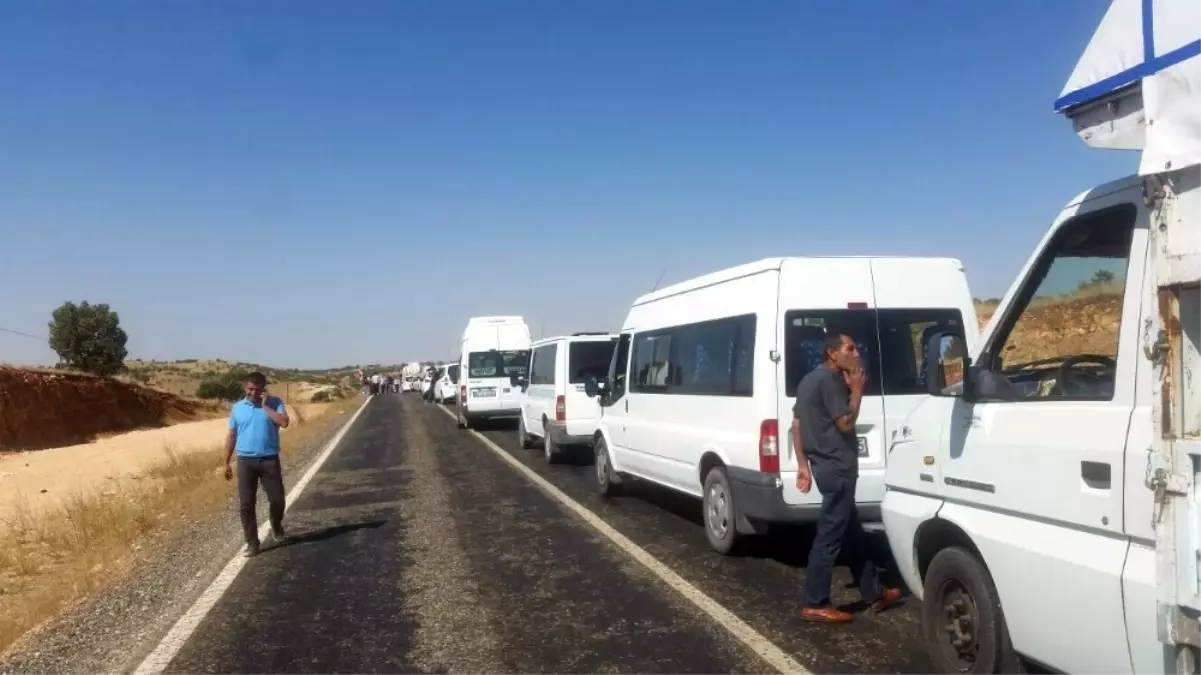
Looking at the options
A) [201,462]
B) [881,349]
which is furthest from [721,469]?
[201,462]

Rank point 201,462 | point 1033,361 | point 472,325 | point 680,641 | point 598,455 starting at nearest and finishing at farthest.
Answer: point 1033,361 → point 680,641 → point 598,455 → point 201,462 → point 472,325

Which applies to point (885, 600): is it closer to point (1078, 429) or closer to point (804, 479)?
point (804, 479)

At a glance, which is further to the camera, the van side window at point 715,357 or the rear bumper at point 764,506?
the van side window at point 715,357

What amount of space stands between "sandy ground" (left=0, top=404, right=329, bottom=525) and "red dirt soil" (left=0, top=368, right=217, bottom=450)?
1283 millimetres

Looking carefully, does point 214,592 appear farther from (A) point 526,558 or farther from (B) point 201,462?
(B) point 201,462

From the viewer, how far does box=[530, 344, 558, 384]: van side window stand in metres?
16.8

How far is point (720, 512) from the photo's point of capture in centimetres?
855

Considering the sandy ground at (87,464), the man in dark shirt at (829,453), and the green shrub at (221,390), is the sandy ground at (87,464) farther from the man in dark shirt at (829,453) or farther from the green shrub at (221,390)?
the green shrub at (221,390)

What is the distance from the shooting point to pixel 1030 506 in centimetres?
425

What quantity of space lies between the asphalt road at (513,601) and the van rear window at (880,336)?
167 centimetres

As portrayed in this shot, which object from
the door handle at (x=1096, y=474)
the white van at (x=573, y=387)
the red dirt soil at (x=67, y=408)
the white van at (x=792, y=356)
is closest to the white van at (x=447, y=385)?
the red dirt soil at (x=67, y=408)

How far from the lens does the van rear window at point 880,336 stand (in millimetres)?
7656

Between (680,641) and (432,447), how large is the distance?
15.8 metres

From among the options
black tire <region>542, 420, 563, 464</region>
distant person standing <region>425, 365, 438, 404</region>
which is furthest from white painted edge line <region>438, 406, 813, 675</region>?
distant person standing <region>425, 365, 438, 404</region>
